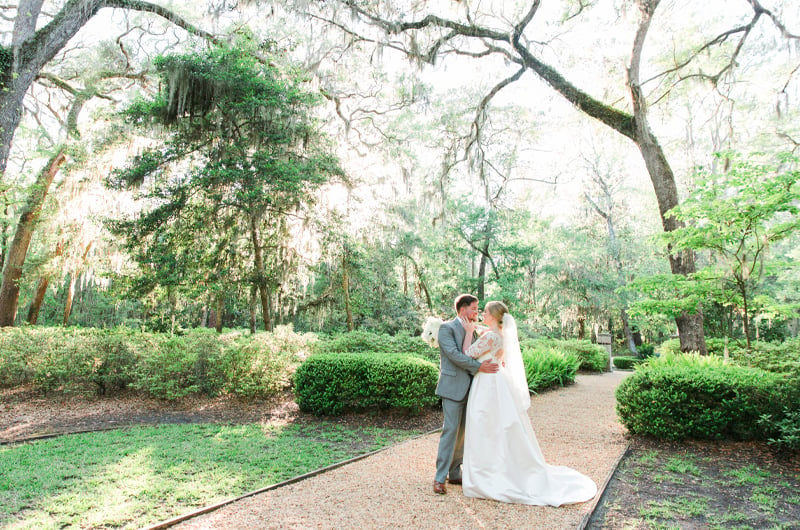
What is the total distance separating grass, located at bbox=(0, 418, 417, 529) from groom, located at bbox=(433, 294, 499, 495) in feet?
4.89

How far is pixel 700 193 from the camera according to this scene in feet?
22.2

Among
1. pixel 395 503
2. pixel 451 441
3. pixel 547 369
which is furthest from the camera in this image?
pixel 547 369

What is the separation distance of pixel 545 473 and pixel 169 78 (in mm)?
10635

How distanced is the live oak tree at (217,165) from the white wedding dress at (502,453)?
7585 mm

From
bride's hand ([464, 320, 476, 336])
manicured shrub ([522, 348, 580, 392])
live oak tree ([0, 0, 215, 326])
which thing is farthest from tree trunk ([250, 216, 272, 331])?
bride's hand ([464, 320, 476, 336])

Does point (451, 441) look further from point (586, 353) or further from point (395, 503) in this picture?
point (586, 353)

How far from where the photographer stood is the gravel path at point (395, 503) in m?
3.18

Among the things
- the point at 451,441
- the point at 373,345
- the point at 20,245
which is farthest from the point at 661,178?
the point at 20,245

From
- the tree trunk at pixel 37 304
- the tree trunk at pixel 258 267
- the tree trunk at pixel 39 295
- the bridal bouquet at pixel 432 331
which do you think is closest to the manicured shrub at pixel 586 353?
the tree trunk at pixel 258 267

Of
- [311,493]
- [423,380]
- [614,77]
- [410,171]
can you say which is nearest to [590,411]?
[423,380]

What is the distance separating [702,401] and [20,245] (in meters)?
17.5

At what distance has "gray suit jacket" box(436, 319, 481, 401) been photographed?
3.87 metres

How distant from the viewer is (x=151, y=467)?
4438 mm

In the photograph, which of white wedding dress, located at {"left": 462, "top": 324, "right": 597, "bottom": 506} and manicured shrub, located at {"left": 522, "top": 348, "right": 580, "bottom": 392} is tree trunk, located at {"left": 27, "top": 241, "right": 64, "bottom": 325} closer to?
manicured shrub, located at {"left": 522, "top": 348, "right": 580, "bottom": 392}
